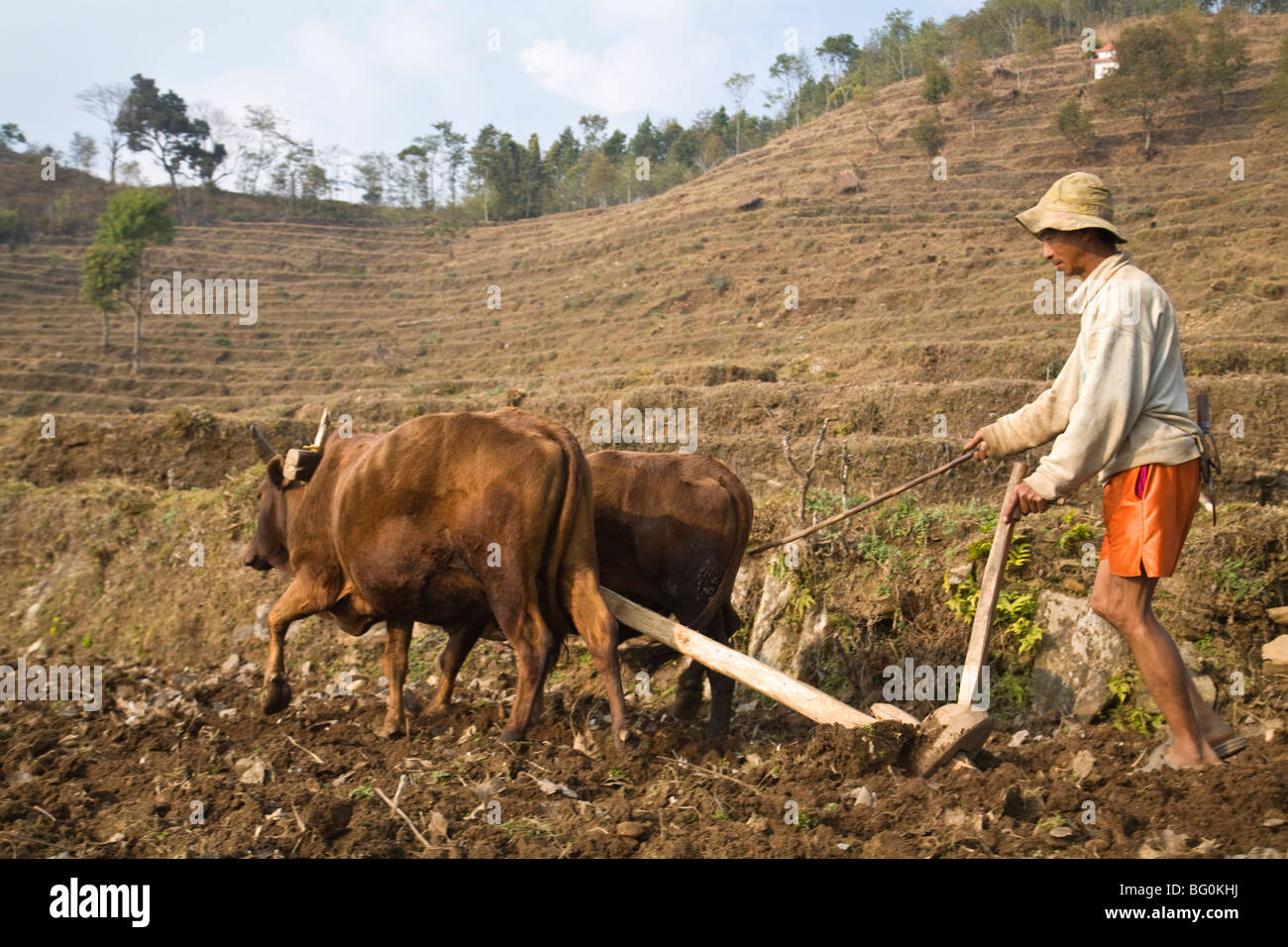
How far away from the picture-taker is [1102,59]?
56.1 meters

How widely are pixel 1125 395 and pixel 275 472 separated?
18.7ft

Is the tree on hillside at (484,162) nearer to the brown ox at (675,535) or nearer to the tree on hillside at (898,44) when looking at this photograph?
the tree on hillside at (898,44)

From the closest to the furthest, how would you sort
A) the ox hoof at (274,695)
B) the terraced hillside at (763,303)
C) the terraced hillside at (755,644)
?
the terraced hillside at (755,644)
the ox hoof at (274,695)
the terraced hillside at (763,303)

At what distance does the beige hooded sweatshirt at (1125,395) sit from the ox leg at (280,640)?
184 inches

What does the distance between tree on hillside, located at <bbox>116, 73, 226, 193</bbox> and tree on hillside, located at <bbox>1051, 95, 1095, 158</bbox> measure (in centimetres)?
5429

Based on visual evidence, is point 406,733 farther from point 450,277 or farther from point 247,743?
point 450,277

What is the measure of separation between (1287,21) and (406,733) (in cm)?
7142

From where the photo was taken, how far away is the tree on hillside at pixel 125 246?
40406 mm

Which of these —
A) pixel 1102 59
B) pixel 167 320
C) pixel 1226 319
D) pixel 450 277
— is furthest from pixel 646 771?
pixel 1102 59

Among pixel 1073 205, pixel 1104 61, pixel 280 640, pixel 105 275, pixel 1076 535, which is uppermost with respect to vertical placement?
pixel 1104 61

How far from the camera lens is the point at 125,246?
4134cm

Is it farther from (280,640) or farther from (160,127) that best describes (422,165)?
(280,640)
